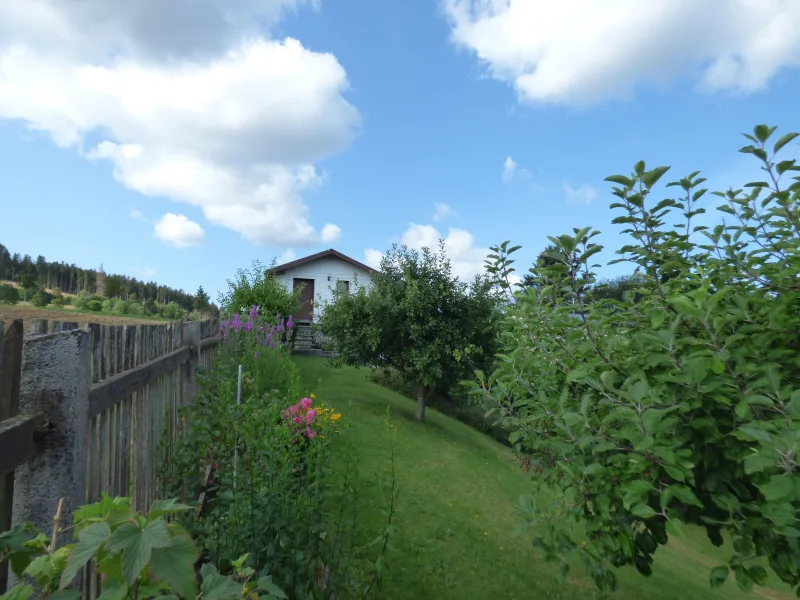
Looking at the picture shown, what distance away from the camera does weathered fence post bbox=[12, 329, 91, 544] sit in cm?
195

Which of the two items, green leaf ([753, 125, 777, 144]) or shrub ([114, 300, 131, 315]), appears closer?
green leaf ([753, 125, 777, 144])

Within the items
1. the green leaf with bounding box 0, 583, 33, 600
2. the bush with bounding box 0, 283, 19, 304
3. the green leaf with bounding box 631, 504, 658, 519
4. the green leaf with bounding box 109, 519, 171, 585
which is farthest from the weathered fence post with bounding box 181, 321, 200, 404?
the bush with bounding box 0, 283, 19, 304

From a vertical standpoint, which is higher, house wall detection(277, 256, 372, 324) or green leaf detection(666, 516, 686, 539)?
house wall detection(277, 256, 372, 324)

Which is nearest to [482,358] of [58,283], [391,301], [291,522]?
[391,301]

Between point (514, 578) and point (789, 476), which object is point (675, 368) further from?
point (514, 578)

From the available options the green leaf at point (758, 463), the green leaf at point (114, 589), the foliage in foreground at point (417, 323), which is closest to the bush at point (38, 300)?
the foliage in foreground at point (417, 323)

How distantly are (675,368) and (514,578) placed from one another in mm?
4414

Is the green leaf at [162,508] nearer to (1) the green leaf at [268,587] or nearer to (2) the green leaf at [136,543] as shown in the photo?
(2) the green leaf at [136,543]

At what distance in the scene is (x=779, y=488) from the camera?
4.83 ft

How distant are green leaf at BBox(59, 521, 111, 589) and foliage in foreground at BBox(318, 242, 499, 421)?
44.3 ft

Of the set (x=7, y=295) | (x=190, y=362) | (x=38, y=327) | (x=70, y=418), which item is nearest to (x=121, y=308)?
(x=7, y=295)

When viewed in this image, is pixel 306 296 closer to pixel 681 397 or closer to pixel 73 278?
pixel 681 397

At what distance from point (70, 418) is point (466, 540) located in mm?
5394

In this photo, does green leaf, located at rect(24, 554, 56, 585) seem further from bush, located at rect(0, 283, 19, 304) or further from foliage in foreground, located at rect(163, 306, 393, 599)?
bush, located at rect(0, 283, 19, 304)
